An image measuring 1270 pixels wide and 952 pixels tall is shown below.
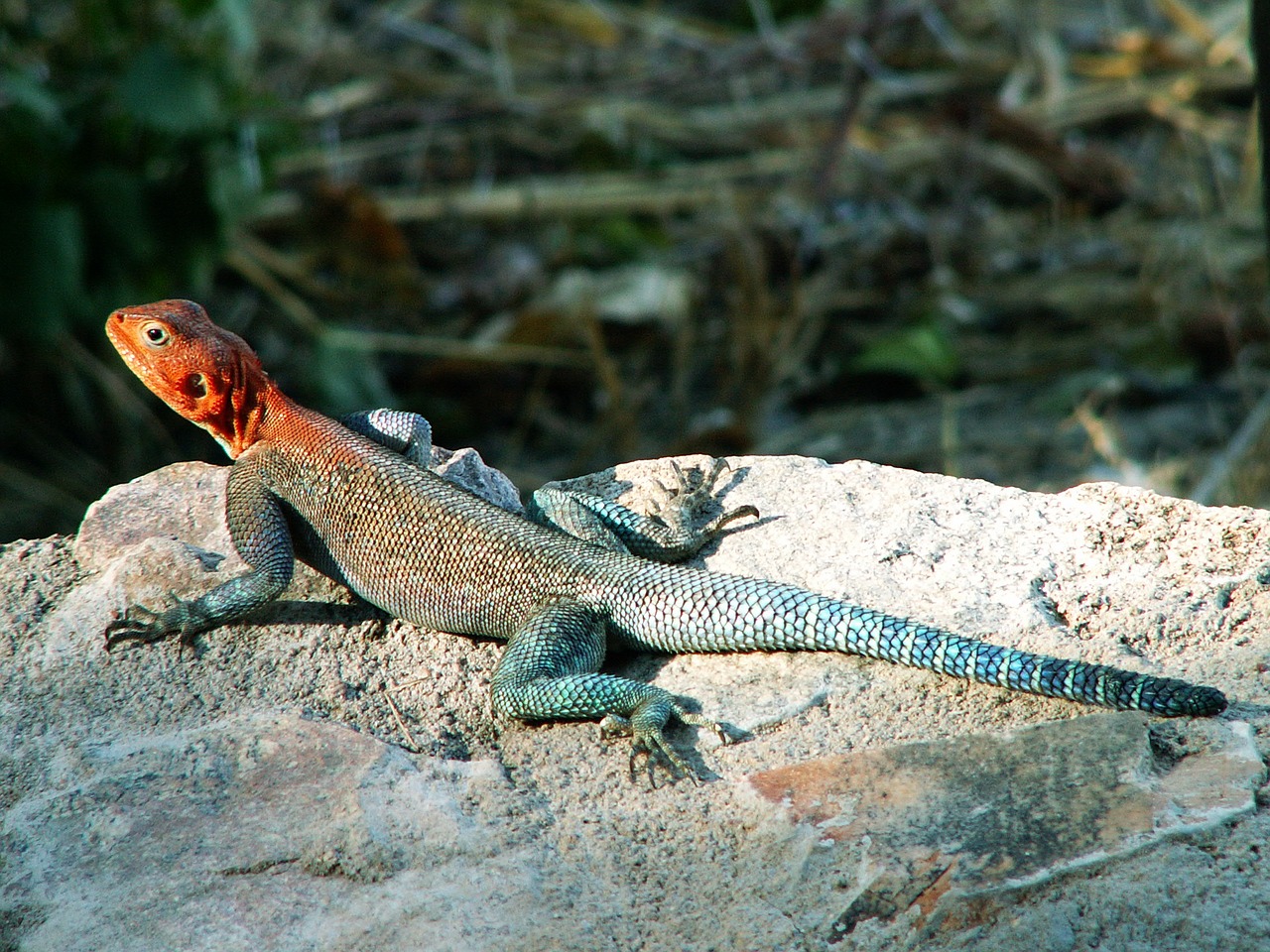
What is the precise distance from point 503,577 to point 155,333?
3.59 feet

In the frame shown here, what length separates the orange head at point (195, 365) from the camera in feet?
11.0

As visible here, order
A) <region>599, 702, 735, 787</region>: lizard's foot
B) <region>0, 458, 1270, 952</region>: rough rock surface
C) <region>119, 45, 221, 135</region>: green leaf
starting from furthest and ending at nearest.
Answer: <region>119, 45, 221, 135</region>: green leaf < <region>599, 702, 735, 787</region>: lizard's foot < <region>0, 458, 1270, 952</region>: rough rock surface

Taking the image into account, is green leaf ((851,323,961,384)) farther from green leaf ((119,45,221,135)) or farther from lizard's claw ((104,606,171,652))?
lizard's claw ((104,606,171,652))

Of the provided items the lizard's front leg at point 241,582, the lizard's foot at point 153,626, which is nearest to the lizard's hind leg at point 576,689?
the lizard's front leg at point 241,582

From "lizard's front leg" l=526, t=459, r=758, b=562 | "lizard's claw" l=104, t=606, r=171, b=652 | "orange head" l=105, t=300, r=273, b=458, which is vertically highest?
"orange head" l=105, t=300, r=273, b=458

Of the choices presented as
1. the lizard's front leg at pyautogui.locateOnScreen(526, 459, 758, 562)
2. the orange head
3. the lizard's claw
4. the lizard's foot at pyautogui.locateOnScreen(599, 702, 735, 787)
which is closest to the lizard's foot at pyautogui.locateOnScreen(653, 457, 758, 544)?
the lizard's front leg at pyautogui.locateOnScreen(526, 459, 758, 562)

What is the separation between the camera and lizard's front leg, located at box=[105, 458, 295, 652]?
2.95 m

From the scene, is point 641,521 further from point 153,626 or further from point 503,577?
point 153,626

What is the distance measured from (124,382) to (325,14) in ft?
8.42

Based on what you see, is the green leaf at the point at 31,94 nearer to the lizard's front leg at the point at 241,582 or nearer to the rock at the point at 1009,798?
the lizard's front leg at the point at 241,582

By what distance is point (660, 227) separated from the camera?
23.7 feet

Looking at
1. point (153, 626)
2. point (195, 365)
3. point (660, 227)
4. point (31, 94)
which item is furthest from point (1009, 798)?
point (660, 227)

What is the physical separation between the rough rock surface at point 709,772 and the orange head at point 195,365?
33cm

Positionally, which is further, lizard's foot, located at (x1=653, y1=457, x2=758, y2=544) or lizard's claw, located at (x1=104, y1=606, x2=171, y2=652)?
lizard's foot, located at (x1=653, y1=457, x2=758, y2=544)
